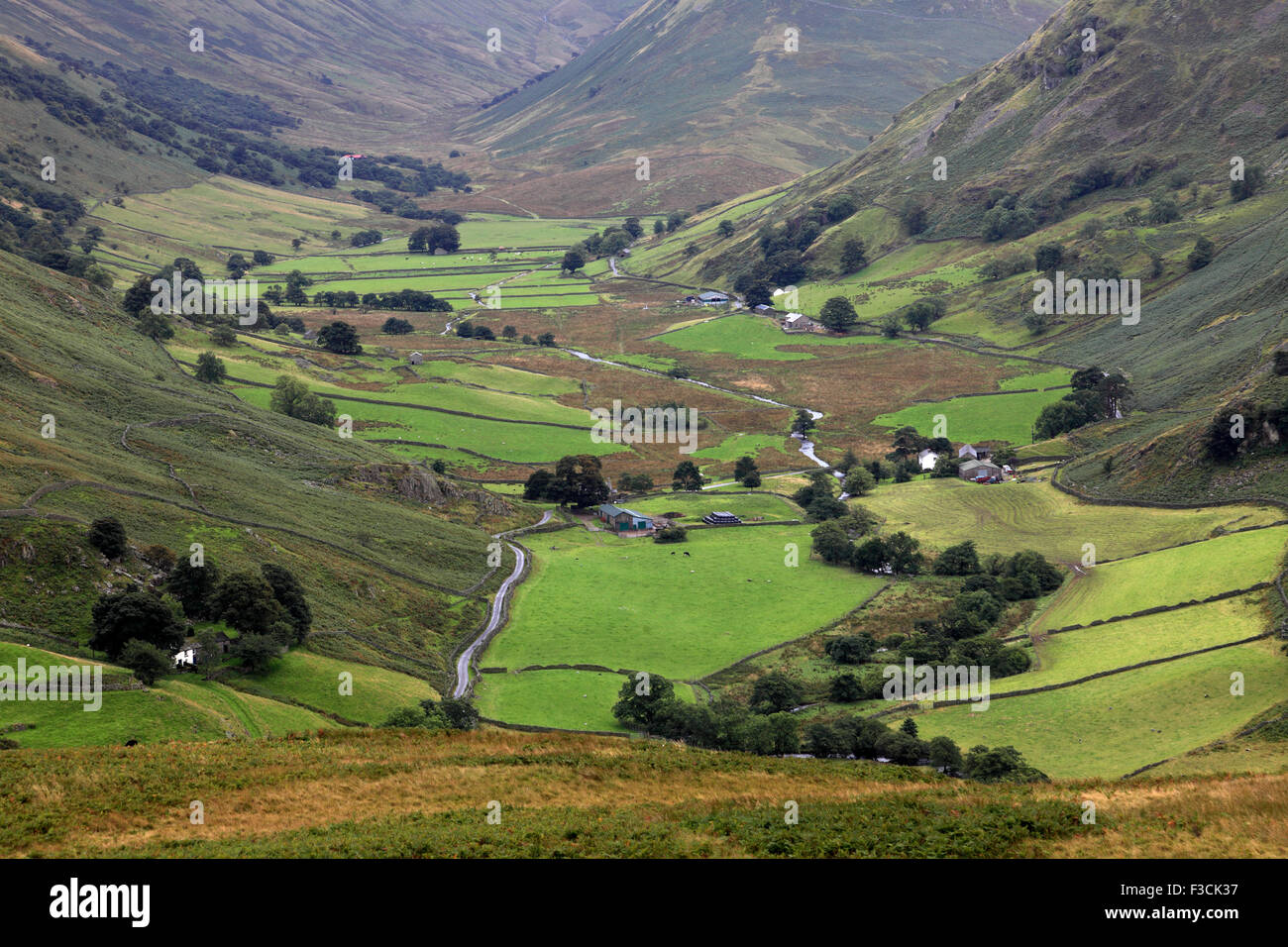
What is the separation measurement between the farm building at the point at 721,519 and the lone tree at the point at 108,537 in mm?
57974

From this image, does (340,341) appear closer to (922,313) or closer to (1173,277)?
(922,313)

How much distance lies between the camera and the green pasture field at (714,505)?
344 ft

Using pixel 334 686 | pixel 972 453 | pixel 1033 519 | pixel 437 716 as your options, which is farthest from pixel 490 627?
pixel 972 453

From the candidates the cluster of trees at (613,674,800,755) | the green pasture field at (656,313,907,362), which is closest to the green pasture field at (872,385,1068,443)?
the green pasture field at (656,313,907,362)

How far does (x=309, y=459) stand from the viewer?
95.3 metres

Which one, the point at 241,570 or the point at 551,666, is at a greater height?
the point at 241,570

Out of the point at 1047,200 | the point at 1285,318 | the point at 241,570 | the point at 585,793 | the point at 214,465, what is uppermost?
the point at 1047,200

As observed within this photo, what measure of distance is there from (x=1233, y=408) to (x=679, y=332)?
116 meters

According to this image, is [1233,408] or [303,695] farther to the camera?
[1233,408]

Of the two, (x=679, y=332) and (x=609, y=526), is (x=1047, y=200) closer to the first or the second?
(x=679, y=332)

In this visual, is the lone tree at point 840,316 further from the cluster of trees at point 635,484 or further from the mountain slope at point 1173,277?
the cluster of trees at point 635,484
